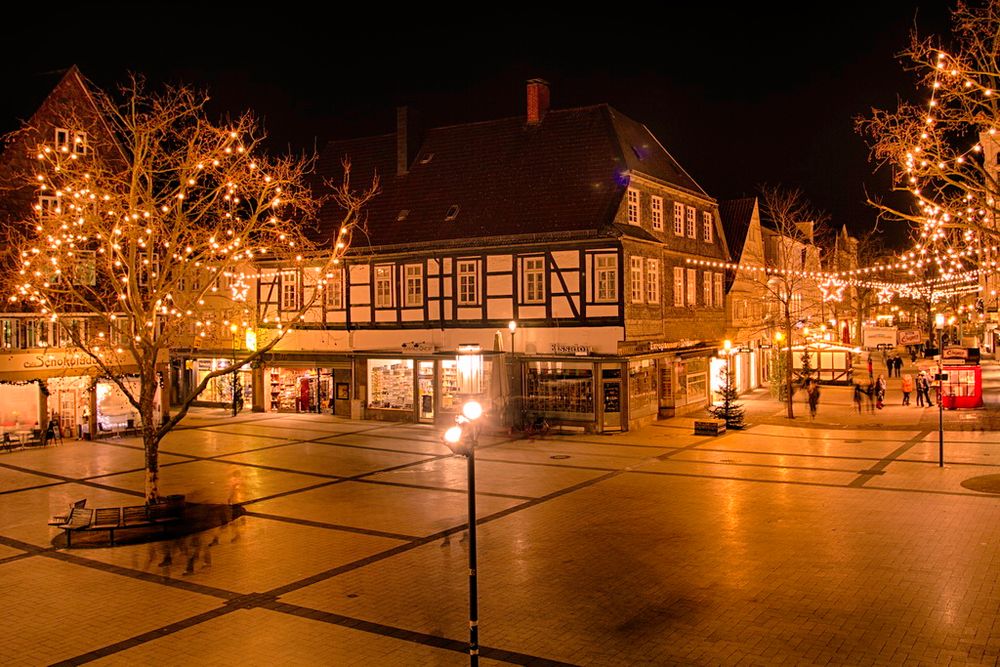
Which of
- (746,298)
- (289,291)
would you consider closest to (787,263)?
(746,298)

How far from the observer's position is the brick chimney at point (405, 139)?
3806 cm

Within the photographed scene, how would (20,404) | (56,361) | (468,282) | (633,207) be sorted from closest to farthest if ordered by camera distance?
1. (20,404)
2. (56,361)
3. (633,207)
4. (468,282)

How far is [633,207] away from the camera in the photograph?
107 ft

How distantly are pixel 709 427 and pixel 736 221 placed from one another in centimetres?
2049

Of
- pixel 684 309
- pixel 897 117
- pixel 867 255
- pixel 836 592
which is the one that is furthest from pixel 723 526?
pixel 867 255

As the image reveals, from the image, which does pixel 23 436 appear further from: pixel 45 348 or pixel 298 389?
pixel 298 389

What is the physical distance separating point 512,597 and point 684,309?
2649 cm

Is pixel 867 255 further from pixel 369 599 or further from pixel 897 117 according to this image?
pixel 369 599

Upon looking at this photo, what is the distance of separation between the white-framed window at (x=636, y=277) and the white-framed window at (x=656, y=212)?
9.67 ft

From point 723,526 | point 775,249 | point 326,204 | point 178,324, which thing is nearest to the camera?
point 723,526

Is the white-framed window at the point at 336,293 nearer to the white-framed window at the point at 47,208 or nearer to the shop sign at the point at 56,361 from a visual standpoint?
the shop sign at the point at 56,361

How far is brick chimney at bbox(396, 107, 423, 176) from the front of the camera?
38062 millimetres

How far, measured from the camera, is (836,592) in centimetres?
1200

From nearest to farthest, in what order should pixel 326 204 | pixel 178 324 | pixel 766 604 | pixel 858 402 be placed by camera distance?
1. pixel 766 604
2. pixel 178 324
3. pixel 858 402
4. pixel 326 204
